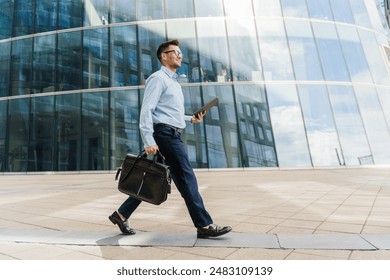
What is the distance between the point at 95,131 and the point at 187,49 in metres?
6.40

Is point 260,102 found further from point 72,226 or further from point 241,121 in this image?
point 72,226

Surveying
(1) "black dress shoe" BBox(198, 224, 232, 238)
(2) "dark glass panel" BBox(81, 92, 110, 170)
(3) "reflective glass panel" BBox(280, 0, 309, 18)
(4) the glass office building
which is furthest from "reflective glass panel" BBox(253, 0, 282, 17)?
(1) "black dress shoe" BBox(198, 224, 232, 238)

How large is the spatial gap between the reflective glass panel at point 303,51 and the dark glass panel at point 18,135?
14763mm

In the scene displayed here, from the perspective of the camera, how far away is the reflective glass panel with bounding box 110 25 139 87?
14789 millimetres

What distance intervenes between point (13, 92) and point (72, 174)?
6.55 meters

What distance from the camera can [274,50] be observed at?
48.1 feet

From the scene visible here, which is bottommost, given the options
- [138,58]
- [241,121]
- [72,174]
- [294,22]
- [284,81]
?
[72,174]

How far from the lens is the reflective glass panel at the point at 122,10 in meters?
15.6

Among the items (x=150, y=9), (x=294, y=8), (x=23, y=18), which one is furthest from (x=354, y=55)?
(x=23, y=18)

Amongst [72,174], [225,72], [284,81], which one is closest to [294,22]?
[284,81]

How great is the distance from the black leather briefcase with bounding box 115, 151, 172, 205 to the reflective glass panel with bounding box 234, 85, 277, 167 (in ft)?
35.5

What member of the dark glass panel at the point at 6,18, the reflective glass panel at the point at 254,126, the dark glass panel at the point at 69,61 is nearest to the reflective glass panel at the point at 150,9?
the dark glass panel at the point at 69,61

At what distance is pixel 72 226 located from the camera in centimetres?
346

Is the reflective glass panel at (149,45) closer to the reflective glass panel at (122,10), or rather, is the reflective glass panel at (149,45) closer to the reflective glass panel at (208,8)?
the reflective glass panel at (122,10)
